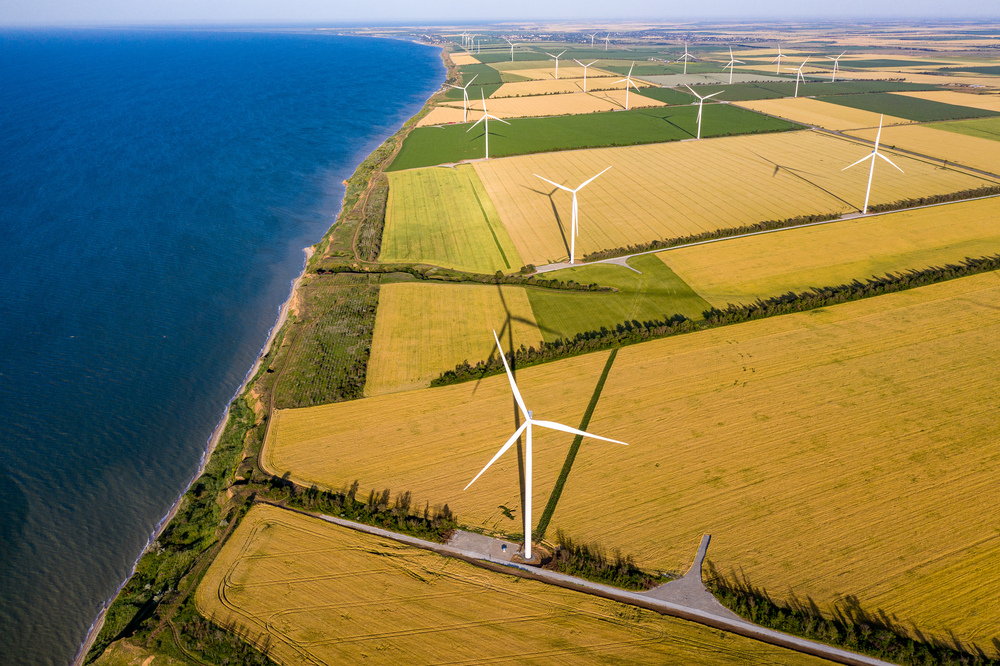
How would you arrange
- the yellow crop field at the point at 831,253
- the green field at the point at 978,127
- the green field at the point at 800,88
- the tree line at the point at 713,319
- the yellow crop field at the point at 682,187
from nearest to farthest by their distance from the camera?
the tree line at the point at 713,319
the yellow crop field at the point at 831,253
the yellow crop field at the point at 682,187
the green field at the point at 978,127
the green field at the point at 800,88

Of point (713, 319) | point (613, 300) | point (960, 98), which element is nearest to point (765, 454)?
point (713, 319)

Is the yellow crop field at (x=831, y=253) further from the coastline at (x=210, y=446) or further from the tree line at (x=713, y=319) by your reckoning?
the coastline at (x=210, y=446)

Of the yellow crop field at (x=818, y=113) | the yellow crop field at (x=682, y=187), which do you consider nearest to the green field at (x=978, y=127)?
the yellow crop field at (x=818, y=113)

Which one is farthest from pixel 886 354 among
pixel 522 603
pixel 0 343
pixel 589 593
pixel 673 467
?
pixel 0 343

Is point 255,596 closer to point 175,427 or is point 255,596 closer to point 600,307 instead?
point 175,427

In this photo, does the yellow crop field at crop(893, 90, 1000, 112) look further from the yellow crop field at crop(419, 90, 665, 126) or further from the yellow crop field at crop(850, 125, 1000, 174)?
the yellow crop field at crop(419, 90, 665, 126)

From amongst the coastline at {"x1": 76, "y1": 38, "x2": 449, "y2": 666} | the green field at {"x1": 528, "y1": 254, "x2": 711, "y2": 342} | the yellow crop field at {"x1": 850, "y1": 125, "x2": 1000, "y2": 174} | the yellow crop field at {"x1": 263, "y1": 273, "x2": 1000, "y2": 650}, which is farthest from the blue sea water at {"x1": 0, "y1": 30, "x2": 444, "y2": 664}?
the yellow crop field at {"x1": 850, "y1": 125, "x2": 1000, "y2": 174}
